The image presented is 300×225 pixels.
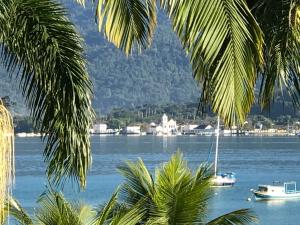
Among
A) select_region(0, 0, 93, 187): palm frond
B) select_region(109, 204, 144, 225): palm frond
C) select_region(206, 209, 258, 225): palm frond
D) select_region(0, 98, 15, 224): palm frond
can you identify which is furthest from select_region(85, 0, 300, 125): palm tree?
select_region(206, 209, 258, 225): palm frond

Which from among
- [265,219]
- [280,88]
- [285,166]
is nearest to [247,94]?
[280,88]

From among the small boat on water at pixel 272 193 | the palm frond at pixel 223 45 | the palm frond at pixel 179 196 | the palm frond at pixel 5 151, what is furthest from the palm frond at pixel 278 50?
the small boat on water at pixel 272 193

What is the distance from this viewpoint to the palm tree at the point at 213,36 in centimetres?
443

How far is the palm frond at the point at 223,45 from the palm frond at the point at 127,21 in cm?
60

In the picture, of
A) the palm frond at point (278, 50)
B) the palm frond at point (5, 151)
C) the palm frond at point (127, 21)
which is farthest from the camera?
the palm frond at point (278, 50)

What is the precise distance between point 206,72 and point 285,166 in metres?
104

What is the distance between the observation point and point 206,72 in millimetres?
4898

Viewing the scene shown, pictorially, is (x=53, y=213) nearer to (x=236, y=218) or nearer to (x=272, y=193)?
(x=236, y=218)

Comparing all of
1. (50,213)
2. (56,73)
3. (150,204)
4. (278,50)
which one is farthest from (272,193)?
(56,73)

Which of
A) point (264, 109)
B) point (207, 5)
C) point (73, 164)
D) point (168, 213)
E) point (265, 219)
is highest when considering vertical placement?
point (207, 5)

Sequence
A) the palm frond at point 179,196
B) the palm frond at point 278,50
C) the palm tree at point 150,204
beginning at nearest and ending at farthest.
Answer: the palm frond at point 278,50 → the palm tree at point 150,204 → the palm frond at point 179,196

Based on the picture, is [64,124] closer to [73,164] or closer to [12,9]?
[73,164]

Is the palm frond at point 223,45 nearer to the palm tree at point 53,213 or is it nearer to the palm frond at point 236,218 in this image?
the palm tree at point 53,213

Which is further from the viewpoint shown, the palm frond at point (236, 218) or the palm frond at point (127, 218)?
the palm frond at point (236, 218)
